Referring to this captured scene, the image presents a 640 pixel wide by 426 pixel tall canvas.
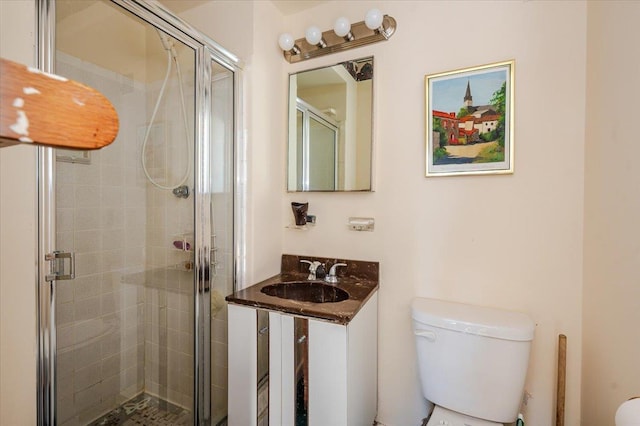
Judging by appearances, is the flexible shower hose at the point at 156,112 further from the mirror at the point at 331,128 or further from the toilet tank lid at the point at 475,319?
the toilet tank lid at the point at 475,319

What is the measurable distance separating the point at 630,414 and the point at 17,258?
1.46 metres

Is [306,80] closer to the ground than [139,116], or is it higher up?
higher up

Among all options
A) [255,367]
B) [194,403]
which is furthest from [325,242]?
[194,403]

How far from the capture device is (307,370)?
3.65 feet

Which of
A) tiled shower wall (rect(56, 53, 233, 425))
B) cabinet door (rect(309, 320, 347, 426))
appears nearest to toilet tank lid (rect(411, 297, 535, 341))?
cabinet door (rect(309, 320, 347, 426))

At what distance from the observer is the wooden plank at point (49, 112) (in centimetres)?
23

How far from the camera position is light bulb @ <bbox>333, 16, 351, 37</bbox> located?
1446 mm

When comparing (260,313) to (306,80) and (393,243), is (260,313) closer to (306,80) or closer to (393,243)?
(393,243)

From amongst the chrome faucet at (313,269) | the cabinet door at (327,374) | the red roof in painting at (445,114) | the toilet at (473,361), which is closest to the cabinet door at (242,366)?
the cabinet door at (327,374)

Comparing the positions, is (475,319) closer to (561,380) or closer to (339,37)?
(561,380)

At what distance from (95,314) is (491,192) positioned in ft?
6.51

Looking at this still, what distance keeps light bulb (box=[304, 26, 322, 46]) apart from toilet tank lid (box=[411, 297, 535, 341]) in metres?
1.43

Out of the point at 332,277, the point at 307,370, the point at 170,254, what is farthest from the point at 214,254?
the point at 307,370

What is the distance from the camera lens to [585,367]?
1142mm
